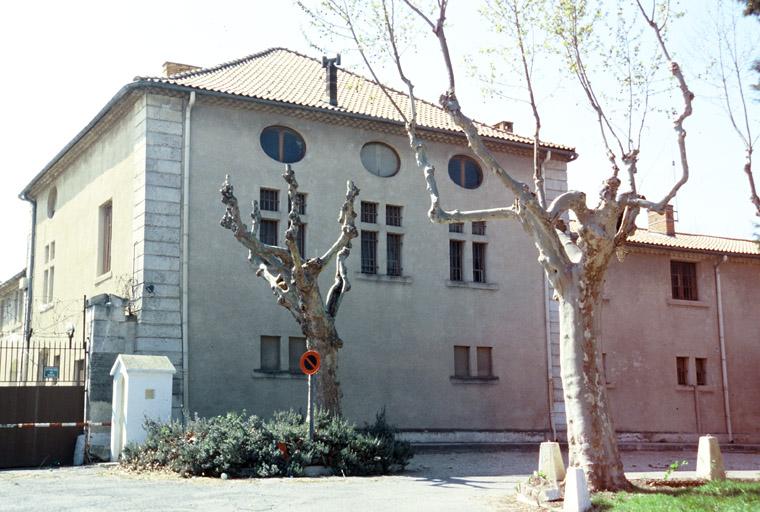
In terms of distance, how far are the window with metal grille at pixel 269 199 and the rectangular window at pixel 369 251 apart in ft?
7.81

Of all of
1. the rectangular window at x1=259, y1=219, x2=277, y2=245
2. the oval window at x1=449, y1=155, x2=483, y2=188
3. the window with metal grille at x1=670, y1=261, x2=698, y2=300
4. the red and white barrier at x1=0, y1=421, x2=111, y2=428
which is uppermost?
the oval window at x1=449, y1=155, x2=483, y2=188

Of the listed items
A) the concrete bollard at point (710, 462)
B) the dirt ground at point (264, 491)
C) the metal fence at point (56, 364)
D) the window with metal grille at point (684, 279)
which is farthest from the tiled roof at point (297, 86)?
the concrete bollard at point (710, 462)

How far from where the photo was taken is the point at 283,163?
70.8ft

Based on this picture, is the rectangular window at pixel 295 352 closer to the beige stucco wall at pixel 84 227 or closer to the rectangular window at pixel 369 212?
the rectangular window at pixel 369 212

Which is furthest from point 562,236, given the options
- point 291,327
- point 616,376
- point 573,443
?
point 616,376

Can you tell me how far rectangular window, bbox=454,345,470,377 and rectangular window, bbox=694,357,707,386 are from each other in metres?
8.70

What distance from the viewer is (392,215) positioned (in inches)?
904

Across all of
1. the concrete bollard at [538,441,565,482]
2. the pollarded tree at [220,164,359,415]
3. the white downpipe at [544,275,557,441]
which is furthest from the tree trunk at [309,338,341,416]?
the white downpipe at [544,275,557,441]

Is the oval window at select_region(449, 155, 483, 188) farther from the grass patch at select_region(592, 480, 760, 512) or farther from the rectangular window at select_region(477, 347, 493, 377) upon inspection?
the grass patch at select_region(592, 480, 760, 512)

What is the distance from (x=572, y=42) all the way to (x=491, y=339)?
35.2 ft

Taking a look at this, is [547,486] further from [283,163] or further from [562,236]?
[283,163]

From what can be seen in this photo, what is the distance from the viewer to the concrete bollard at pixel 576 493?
33.8 ft

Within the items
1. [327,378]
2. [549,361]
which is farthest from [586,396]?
[549,361]

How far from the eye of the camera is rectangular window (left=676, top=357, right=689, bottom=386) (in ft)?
89.9
